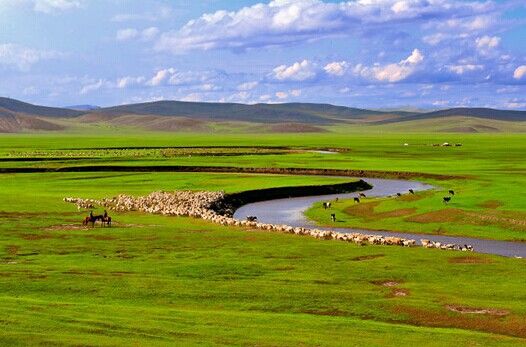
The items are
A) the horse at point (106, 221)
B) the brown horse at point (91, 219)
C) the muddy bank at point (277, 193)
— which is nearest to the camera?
the brown horse at point (91, 219)

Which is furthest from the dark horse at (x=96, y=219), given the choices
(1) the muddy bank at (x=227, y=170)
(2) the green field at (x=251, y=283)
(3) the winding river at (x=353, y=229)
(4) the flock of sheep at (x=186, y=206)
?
(1) the muddy bank at (x=227, y=170)

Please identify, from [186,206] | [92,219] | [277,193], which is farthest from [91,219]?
[277,193]

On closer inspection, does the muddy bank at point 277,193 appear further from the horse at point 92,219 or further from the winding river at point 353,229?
the horse at point 92,219

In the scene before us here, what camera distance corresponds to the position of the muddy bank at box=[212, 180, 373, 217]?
73.0m

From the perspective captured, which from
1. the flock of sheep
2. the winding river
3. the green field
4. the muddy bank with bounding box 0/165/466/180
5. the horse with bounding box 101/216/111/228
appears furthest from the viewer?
the muddy bank with bounding box 0/165/466/180

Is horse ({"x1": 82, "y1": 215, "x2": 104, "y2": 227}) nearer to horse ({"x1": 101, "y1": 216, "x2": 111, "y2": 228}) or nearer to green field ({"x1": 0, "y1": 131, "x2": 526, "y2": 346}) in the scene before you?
horse ({"x1": 101, "y1": 216, "x2": 111, "y2": 228})

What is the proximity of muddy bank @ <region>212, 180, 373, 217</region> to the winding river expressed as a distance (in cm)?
102

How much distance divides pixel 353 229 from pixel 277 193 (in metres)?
26.1

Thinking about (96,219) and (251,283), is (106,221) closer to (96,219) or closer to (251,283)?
(96,219)

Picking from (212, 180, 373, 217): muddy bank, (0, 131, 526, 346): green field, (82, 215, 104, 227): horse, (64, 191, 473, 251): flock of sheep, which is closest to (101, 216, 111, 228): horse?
(82, 215, 104, 227): horse

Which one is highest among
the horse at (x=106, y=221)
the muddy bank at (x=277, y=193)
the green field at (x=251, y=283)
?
the muddy bank at (x=277, y=193)

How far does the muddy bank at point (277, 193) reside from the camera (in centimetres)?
7296

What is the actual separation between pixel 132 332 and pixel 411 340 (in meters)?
8.92

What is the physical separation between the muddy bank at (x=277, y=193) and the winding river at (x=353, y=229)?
1023 millimetres
